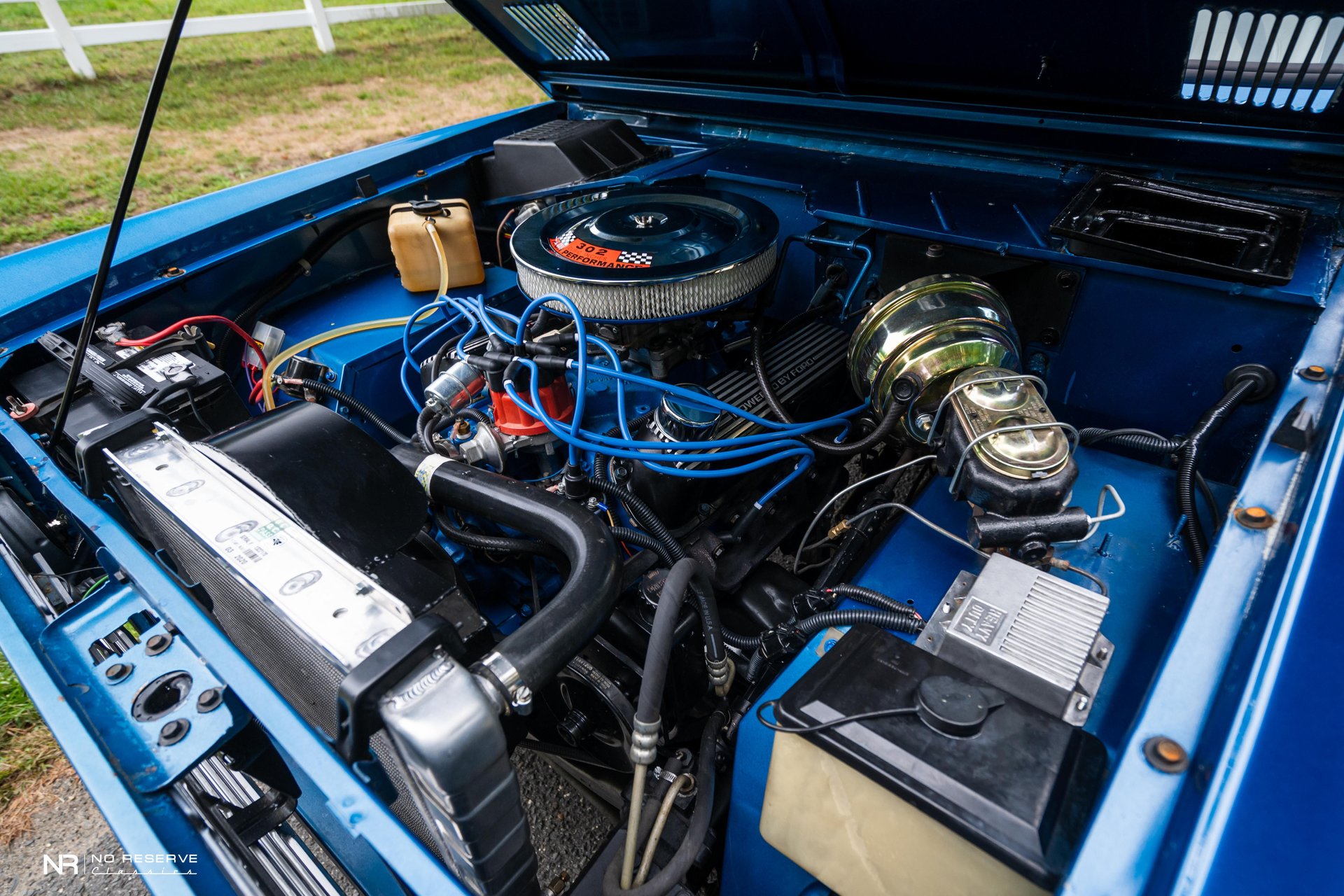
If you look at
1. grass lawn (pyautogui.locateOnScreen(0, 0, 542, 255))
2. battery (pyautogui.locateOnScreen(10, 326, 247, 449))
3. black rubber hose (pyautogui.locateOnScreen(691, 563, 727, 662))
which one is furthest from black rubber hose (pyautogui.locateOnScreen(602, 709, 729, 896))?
grass lawn (pyautogui.locateOnScreen(0, 0, 542, 255))

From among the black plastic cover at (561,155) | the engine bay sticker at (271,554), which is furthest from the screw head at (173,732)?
the black plastic cover at (561,155)

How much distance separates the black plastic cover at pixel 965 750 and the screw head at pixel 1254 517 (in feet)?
0.98

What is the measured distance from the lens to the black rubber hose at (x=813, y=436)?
1.14 m

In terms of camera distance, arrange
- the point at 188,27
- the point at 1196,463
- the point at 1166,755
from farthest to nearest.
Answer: the point at 188,27, the point at 1196,463, the point at 1166,755

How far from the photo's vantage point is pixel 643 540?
1.20 metres

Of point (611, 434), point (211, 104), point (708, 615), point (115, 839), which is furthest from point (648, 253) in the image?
point (211, 104)

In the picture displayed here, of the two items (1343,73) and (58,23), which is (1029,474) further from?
(58,23)

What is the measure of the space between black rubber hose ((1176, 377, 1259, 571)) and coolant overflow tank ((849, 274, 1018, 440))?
0.28 metres

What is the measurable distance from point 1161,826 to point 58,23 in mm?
10310

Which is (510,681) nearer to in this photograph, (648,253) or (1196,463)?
(648,253)

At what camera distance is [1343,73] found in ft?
3.76

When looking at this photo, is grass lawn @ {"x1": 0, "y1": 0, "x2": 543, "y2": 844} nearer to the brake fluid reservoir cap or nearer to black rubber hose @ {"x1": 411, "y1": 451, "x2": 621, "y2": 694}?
black rubber hose @ {"x1": 411, "y1": 451, "x2": 621, "y2": 694}

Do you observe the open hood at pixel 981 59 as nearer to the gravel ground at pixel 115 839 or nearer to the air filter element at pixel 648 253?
the air filter element at pixel 648 253

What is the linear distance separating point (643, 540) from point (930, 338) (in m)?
0.59
